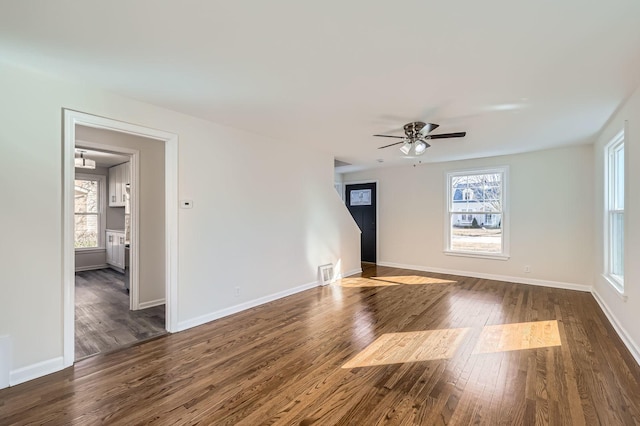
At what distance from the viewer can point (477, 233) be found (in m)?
5.95

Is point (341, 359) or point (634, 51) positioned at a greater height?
point (634, 51)

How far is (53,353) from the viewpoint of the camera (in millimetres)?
2451

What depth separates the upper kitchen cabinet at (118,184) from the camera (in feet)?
20.5

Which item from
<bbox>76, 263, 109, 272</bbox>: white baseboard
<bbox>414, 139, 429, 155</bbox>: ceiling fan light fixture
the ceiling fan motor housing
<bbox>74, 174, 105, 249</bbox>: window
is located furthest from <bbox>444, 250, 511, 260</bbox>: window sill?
<bbox>74, 174, 105, 249</bbox>: window

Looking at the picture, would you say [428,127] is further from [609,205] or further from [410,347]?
[609,205]

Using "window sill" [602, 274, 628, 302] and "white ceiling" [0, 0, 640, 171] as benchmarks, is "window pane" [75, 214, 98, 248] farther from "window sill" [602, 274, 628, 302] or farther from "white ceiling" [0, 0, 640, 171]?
"window sill" [602, 274, 628, 302]

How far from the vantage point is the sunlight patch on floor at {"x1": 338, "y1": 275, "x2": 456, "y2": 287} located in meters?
5.38

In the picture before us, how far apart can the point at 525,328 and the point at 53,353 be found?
181 inches

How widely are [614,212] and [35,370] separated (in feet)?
→ 20.2

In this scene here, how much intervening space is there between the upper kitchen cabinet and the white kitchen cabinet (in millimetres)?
675

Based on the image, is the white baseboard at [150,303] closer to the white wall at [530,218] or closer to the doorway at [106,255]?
the doorway at [106,255]

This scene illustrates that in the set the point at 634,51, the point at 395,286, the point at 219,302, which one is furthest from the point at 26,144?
the point at 395,286

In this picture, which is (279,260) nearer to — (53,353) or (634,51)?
(53,353)

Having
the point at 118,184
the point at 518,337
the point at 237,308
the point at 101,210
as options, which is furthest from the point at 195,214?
the point at 101,210
